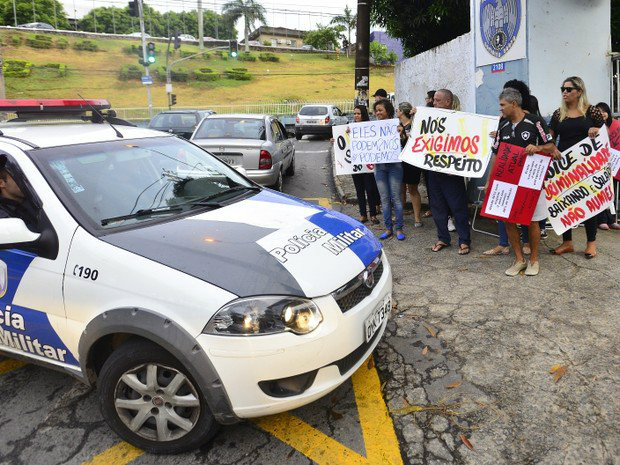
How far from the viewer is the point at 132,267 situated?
2.34 metres

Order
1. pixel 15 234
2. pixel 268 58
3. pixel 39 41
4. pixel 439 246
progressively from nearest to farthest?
pixel 15 234 < pixel 439 246 < pixel 39 41 < pixel 268 58

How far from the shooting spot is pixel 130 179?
3123 mm

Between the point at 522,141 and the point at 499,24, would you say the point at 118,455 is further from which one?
the point at 499,24

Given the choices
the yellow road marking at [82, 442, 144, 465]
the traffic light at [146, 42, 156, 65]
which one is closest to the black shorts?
the yellow road marking at [82, 442, 144, 465]

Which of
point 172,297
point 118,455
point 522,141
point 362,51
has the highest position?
point 362,51

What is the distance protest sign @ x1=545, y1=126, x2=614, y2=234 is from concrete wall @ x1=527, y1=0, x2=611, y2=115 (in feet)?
5.13

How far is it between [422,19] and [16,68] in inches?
2199

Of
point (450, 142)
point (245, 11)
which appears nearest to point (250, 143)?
point (450, 142)

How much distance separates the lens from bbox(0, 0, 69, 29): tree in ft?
246

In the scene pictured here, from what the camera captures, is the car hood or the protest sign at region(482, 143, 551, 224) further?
the protest sign at region(482, 143, 551, 224)

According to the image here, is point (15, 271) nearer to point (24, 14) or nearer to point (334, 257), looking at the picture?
point (334, 257)

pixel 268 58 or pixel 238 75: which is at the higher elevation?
pixel 268 58

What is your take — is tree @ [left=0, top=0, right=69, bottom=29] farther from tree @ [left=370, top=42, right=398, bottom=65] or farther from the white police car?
the white police car

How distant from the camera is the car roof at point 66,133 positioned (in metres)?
3.07
